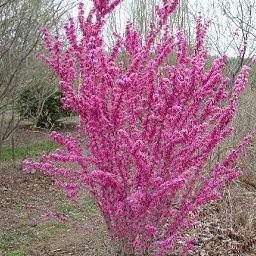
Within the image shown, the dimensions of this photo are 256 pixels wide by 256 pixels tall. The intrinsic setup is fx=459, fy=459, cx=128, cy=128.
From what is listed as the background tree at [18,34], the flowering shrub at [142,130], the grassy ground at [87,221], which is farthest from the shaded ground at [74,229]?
the background tree at [18,34]

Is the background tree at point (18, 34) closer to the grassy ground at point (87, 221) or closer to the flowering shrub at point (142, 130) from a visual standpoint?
the grassy ground at point (87, 221)

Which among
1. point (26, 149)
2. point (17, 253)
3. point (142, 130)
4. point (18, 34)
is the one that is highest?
point (18, 34)

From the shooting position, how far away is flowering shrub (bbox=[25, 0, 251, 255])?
130 inches

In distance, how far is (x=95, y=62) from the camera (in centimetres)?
335

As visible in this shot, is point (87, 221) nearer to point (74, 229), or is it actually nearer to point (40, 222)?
point (74, 229)

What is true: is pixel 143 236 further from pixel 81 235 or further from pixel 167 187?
pixel 81 235

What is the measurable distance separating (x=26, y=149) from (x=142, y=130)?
9.25 metres

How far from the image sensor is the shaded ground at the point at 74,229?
5.18 meters

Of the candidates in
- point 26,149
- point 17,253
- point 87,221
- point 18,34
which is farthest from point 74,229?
point 26,149

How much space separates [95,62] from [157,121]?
63cm

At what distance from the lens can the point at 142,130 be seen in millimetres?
3473

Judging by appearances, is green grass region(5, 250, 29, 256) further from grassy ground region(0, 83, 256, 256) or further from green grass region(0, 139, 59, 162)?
green grass region(0, 139, 59, 162)

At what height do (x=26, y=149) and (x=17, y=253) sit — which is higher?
(x=26, y=149)

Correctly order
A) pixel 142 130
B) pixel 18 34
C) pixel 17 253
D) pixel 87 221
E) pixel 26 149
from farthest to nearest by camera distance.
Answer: pixel 26 149 → pixel 87 221 → pixel 18 34 → pixel 17 253 → pixel 142 130
